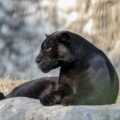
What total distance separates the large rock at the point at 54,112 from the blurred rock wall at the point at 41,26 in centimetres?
477

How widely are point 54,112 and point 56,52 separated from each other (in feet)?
2.32

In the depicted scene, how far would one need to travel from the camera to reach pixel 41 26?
10742 mm

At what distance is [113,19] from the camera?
9969 millimetres

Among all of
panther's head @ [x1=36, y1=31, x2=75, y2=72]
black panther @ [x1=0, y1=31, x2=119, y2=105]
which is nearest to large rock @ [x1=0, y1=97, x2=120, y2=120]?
black panther @ [x1=0, y1=31, x2=119, y2=105]

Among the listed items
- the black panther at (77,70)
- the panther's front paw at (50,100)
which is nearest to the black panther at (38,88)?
the black panther at (77,70)

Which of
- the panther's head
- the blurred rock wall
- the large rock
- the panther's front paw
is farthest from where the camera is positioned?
the blurred rock wall

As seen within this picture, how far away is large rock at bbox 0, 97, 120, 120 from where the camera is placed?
4.71m

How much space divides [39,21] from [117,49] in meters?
1.62

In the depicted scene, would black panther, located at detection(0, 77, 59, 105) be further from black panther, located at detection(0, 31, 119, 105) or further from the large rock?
the large rock

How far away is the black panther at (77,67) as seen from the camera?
5.23m

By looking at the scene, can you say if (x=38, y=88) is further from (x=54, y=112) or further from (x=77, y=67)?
(x=54, y=112)

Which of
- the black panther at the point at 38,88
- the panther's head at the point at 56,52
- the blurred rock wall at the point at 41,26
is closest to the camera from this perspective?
the panther's head at the point at 56,52

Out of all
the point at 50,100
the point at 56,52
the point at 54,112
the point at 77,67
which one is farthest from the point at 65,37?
the point at 54,112

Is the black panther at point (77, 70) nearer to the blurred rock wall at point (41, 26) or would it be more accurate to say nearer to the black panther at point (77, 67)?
the black panther at point (77, 67)
